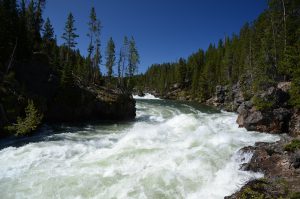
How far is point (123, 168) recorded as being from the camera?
41.2ft

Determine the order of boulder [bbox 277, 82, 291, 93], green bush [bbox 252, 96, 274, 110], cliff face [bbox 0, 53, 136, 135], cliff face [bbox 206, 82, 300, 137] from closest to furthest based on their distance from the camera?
cliff face [bbox 206, 82, 300, 137]
green bush [bbox 252, 96, 274, 110]
cliff face [bbox 0, 53, 136, 135]
boulder [bbox 277, 82, 291, 93]

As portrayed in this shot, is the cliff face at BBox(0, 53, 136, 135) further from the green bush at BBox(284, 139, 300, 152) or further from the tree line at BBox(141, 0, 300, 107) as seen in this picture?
the green bush at BBox(284, 139, 300, 152)

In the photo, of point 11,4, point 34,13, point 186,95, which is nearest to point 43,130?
point 11,4

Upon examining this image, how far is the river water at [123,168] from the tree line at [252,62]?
34.1ft

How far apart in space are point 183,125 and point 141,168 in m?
13.2

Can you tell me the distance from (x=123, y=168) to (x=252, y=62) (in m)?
47.9

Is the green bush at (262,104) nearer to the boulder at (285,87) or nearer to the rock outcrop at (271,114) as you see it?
the rock outcrop at (271,114)

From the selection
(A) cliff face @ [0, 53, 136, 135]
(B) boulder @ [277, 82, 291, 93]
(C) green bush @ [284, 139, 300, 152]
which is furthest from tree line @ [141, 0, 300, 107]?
(A) cliff face @ [0, 53, 136, 135]

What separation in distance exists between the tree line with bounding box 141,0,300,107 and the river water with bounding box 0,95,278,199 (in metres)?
10.4

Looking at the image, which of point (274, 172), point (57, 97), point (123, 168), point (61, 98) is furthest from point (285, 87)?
point (57, 97)

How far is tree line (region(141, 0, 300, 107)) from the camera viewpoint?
2699 centimetres

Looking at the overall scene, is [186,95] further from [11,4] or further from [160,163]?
[160,163]

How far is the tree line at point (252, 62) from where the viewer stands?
2699 centimetres

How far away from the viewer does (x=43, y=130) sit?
898 inches
